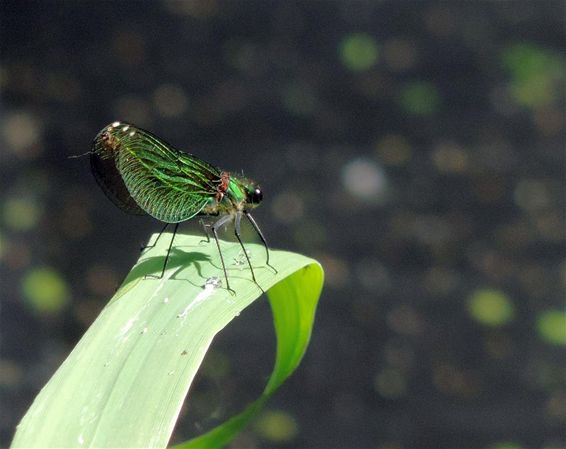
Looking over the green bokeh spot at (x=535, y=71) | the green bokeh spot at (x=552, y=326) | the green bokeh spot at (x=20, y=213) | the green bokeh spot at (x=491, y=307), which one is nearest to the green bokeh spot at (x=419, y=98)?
the green bokeh spot at (x=535, y=71)

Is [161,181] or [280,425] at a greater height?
[161,181]

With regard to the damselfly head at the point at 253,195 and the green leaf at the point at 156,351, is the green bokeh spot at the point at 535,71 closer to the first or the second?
the damselfly head at the point at 253,195

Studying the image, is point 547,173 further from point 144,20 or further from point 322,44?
point 144,20

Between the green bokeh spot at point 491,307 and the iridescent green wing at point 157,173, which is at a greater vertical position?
the iridescent green wing at point 157,173

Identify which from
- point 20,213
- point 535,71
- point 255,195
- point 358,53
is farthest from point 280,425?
point 255,195

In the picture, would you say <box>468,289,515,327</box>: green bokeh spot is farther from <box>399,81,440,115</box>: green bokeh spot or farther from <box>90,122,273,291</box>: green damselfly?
<box>90,122,273,291</box>: green damselfly

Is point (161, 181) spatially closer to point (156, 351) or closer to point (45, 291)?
point (156, 351)
